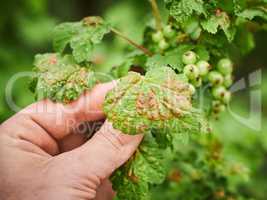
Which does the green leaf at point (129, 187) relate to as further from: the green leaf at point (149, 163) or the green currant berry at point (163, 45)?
the green currant berry at point (163, 45)

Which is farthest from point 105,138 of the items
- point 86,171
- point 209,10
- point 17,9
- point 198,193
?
point 17,9

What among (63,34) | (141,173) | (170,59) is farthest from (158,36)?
(141,173)

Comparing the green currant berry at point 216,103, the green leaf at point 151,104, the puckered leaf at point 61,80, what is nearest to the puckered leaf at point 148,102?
the green leaf at point 151,104

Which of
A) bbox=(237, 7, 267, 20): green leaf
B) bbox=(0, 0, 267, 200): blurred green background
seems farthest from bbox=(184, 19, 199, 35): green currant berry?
bbox=(0, 0, 267, 200): blurred green background

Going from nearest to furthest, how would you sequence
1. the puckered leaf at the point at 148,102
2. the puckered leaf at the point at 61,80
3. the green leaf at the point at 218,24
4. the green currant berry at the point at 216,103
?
the puckered leaf at the point at 148,102 → the green leaf at the point at 218,24 → the puckered leaf at the point at 61,80 → the green currant berry at the point at 216,103

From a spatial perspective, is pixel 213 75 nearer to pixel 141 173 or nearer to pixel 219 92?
pixel 219 92

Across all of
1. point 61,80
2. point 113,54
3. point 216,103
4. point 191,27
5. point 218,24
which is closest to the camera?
point 218,24

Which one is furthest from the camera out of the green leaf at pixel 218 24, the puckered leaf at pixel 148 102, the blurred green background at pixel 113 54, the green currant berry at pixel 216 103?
the blurred green background at pixel 113 54
